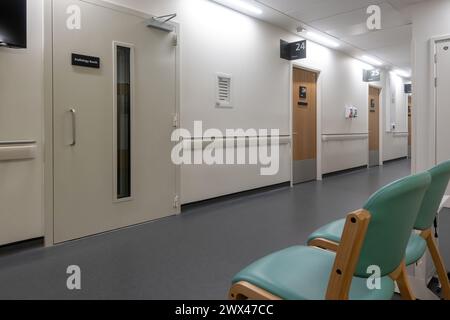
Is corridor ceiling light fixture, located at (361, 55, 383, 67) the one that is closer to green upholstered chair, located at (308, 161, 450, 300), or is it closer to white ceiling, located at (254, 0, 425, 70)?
white ceiling, located at (254, 0, 425, 70)

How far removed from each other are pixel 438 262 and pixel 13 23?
3.47m

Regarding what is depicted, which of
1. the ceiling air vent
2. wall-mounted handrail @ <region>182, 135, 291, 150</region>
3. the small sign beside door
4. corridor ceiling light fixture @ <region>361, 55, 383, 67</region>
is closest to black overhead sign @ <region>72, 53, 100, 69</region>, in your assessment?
wall-mounted handrail @ <region>182, 135, 291, 150</region>

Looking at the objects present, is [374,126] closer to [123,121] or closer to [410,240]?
[123,121]

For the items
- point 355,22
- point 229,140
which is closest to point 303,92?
point 355,22

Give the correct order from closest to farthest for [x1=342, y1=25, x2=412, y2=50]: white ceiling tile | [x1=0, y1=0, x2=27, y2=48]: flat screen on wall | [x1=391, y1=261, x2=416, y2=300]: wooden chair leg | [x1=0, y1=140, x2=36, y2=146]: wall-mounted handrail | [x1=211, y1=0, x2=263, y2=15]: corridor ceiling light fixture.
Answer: [x1=391, y1=261, x2=416, y2=300]: wooden chair leg, [x1=0, y1=0, x2=27, y2=48]: flat screen on wall, [x1=0, y1=140, x2=36, y2=146]: wall-mounted handrail, [x1=211, y1=0, x2=263, y2=15]: corridor ceiling light fixture, [x1=342, y1=25, x2=412, y2=50]: white ceiling tile

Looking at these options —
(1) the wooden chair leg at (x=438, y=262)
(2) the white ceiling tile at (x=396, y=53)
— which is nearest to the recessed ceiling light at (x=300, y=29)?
(2) the white ceiling tile at (x=396, y=53)

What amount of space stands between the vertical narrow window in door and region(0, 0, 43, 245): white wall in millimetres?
759

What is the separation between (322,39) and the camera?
20.8 ft

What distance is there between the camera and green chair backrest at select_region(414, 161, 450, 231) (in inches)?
57.6

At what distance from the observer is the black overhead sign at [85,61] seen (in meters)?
2.99

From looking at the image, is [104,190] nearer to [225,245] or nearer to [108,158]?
[108,158]

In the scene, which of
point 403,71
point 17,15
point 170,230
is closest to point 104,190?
point 170,230

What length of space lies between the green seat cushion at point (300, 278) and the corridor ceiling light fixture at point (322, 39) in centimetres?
552

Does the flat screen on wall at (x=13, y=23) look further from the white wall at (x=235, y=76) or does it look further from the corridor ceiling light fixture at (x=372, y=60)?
the corridor ceiling light fixture at (x=372, y=60)
